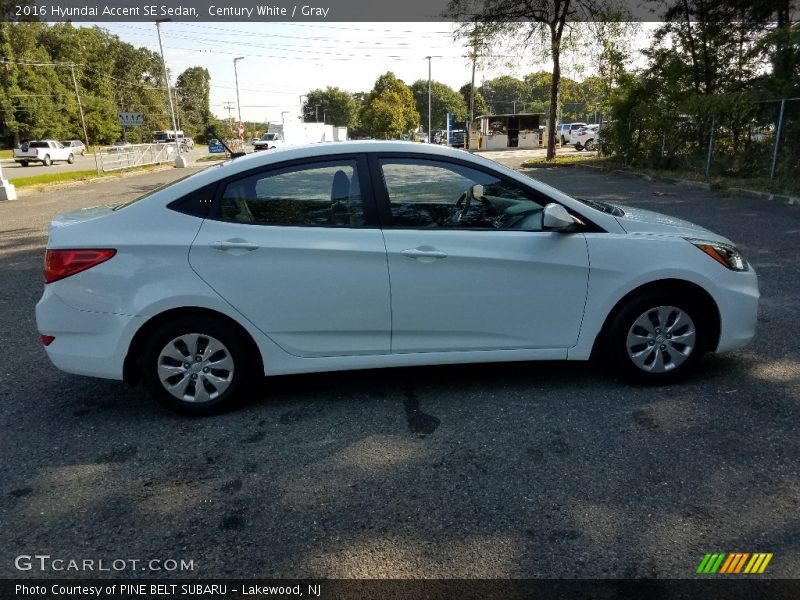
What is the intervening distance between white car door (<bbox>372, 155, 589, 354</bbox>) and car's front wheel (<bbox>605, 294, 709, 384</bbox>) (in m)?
0.30

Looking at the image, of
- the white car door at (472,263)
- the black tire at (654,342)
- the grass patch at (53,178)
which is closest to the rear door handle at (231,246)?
the white car door at (472,263)

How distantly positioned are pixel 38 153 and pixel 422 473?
45.0 m

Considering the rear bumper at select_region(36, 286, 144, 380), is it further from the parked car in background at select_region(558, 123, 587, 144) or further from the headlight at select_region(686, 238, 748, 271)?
the parked car in background at select_region(558, 123, 587, 144)

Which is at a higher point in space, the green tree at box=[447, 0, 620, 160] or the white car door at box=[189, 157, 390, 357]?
the green tree at box=[447, 0, 620, 160]

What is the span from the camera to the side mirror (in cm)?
348

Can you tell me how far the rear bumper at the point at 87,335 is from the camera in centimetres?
336

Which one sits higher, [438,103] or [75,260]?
[438,103]

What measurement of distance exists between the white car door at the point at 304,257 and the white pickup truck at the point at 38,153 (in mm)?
43449

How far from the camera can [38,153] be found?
128ft

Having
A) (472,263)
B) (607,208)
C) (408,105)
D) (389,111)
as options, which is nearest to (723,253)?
(607,208)

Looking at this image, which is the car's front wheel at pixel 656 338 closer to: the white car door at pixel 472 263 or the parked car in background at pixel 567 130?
the white car door at pixel 472 263

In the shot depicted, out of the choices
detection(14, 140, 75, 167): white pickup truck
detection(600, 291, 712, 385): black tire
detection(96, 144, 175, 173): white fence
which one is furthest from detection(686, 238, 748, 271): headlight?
detection(14, 140, 75, 167): white pickup truck

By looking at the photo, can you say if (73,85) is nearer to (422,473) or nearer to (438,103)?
(438,103)

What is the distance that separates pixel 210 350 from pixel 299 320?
22.4 inches
